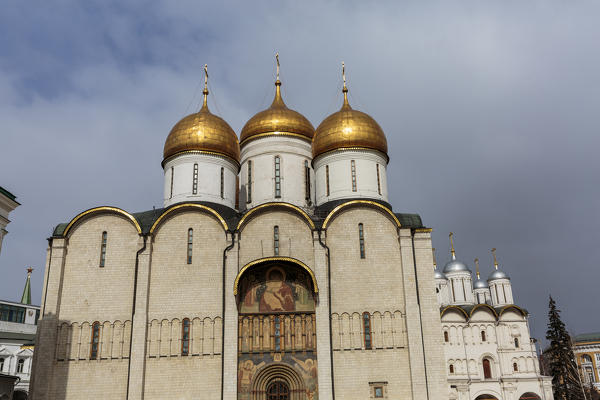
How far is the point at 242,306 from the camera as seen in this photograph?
47.1 ft

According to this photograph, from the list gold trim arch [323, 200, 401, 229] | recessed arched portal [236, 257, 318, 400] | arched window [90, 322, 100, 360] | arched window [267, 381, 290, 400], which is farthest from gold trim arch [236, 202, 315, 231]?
arched window [90, 322, 100, 360]

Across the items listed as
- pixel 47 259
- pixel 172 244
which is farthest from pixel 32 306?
pixel 172 244

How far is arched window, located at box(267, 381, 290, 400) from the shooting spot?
1361 cm

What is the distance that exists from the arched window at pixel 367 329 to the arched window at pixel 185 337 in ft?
15.1

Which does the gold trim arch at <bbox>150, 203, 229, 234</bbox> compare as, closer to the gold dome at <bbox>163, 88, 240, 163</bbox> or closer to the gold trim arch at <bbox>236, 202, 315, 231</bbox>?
the gold trim arch at <bbox>236, 202, 315, 231</bbox>

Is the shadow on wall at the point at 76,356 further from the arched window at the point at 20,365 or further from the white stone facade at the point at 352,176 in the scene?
the arched window at the point at 20,365

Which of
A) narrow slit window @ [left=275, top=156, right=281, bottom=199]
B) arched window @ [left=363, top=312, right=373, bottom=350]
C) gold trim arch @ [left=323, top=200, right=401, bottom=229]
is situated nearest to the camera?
arched window @ [left=363, top=312, right=373, bottom=350]

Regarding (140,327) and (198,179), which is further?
(198,179)

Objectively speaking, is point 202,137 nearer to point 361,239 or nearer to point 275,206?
point 275,206

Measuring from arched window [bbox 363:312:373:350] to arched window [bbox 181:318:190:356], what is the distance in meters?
4.61

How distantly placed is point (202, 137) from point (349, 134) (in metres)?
4.71

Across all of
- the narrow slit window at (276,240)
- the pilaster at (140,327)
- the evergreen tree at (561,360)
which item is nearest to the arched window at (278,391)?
the pilaster at (140,327)

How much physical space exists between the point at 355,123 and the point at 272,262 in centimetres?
576

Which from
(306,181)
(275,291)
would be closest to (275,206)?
(275,291)
